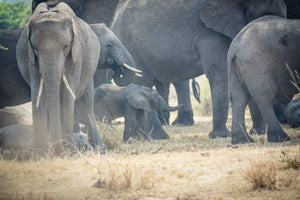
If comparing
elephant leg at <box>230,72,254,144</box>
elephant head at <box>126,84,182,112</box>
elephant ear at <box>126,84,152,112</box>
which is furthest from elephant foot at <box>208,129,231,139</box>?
elephant leg at <box>230,72,254,144</box>

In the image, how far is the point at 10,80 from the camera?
10.0 m

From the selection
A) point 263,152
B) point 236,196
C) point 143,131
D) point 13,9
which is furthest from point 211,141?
point 13,9

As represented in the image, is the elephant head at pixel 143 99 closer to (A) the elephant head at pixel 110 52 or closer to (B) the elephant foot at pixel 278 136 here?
(A) the elephant head at pixel 110 52

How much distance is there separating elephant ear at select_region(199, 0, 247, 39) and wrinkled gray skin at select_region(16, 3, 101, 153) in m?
3.16

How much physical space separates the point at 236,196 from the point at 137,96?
5359mm

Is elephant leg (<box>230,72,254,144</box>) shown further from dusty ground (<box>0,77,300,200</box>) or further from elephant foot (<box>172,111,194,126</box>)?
elephant foot (<box>172,111,194,126</box>)

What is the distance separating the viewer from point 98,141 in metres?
9.78

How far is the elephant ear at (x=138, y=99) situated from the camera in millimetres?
11344

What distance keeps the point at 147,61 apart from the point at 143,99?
1930 millimetres

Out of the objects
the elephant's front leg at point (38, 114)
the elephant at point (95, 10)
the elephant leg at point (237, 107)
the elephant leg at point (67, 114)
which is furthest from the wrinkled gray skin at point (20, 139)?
the elephant at point (95, 10)

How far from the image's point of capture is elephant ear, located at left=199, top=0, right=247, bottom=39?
1160 centimetres

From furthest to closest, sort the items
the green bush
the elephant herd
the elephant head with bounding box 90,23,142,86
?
the green bush
the elephant head with bounding box 90,23,142,86
the elephant herd

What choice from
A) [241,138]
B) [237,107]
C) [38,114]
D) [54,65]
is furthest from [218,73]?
[54,65]

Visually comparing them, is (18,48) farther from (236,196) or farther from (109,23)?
(109,23)
